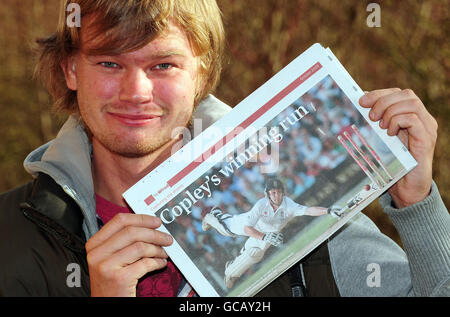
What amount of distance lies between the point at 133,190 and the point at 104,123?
1.33ft

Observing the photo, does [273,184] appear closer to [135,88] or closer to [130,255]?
[130,255]

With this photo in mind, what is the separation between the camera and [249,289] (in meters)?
1.30

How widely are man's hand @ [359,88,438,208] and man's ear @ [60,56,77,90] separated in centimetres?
91

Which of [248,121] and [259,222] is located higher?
[248,121]

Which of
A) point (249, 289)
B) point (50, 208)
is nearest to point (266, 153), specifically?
point (249, 289)

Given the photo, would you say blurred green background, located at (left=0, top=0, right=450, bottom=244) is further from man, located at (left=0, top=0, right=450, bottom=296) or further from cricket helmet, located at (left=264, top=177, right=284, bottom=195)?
cricket helmet, located at (left=264, top=177, right=284, bottom=195)

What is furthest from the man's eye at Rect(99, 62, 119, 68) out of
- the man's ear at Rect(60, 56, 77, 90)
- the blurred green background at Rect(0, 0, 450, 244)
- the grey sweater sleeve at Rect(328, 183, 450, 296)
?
the blurred green background at Rect(0, 0, 450, 244)

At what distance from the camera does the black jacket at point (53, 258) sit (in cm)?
148

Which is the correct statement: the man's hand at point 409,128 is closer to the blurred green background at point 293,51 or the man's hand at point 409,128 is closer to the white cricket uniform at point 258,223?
the white cricket uniform at point 258,223

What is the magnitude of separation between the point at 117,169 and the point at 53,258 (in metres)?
0.35

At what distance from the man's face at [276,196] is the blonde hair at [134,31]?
0.54 meters

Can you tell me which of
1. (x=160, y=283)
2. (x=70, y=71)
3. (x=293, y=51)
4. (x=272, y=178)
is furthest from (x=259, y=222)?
(x=293, y=51)

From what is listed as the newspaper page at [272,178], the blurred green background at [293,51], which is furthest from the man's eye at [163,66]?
the blurred green background at [293,51]

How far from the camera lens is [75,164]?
64.2 inches
